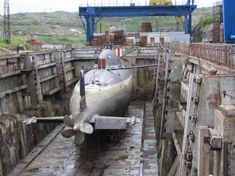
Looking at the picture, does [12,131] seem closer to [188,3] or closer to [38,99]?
[38,99]

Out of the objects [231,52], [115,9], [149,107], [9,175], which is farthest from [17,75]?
[115,9]

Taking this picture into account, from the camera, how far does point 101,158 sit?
23562mm

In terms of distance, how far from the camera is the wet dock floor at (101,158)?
21.3 meters

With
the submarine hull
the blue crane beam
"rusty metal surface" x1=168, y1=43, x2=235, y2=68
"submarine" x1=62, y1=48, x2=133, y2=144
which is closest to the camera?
"rusty metal surface" x1=168, y1=43, x2=235, y2=68

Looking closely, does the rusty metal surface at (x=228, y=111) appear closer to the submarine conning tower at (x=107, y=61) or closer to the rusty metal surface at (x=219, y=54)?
the rusty metal surface at (x=219, y=54)

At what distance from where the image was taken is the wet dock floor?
838 inches

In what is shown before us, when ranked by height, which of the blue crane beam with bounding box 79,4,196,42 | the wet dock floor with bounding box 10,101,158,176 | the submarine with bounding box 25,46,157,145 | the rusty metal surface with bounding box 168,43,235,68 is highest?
the blue crane beam with bounding box 79,4,196,42

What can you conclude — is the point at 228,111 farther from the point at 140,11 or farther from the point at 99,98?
the point at 140,11

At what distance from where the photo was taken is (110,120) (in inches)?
852

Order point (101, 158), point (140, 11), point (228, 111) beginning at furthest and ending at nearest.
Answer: point (140, 11) → point (101, 158) → point (228, 111)

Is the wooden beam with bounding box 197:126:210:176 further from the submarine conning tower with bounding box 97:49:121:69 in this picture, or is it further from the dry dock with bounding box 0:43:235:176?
the submarine conning tower with bounding box 97:49:121:69

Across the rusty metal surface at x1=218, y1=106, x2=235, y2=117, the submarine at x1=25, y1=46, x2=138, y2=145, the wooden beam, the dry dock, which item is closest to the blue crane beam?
the dry dock

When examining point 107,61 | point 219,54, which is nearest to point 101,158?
point 219,54

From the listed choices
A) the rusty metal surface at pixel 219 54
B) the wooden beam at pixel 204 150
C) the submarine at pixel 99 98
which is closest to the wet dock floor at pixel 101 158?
the submarine at pixel 99 98
